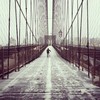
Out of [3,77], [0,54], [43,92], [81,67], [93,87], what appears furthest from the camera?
[81,67]

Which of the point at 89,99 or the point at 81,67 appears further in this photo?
the point at 81,67

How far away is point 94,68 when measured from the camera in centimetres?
755

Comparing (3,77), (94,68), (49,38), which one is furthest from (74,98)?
(49,38)

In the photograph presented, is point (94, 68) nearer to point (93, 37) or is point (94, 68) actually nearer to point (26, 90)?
point (26, 90)

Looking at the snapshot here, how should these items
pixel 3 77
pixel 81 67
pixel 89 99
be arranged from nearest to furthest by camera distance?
1. pixel 89 99
2. pixel 3 77
3. pixel 81 67

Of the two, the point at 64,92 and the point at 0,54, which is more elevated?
the point at 0,54

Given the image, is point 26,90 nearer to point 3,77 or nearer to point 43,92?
point 43,92

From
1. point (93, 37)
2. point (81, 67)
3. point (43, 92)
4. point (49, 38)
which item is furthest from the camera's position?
point (49, 38)

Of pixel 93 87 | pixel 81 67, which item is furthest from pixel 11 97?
pixel 81 67

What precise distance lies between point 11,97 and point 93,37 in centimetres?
1044

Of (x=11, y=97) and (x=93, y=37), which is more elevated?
(x=93, y=37)

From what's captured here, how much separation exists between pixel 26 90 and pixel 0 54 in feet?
5.58

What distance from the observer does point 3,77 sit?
27.3ft

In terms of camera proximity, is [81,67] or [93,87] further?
[81,67]
